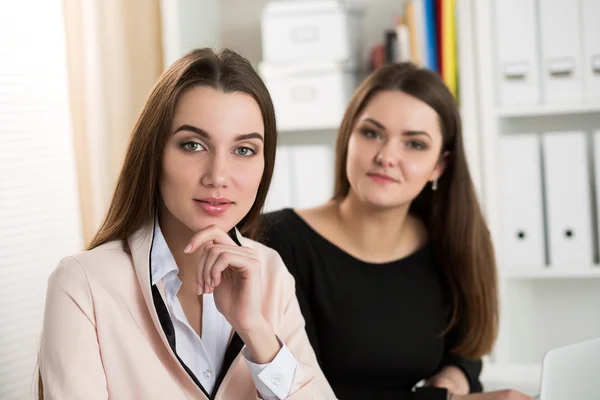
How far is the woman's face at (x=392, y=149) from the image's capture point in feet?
5.95

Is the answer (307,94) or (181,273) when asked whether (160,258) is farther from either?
(307,94)

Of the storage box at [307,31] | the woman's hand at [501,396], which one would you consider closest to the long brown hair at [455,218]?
the woman's hand at [501,396]

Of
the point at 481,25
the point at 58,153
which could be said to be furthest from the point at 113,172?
the point at 481,25

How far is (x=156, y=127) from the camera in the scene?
51.4 inches

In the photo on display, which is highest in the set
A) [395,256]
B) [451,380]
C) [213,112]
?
[213,112]

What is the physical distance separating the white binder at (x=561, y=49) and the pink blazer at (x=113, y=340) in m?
1.46

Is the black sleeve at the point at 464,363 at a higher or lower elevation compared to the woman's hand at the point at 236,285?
lower

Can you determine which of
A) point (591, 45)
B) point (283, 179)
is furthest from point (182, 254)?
point (591, 45)

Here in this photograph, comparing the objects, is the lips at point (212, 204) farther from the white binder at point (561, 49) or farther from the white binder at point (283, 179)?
the white binder at point (561, 49)

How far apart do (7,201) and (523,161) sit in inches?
59.7

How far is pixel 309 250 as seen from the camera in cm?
189

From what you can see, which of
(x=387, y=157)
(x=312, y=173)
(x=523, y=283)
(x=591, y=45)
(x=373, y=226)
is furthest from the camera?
(x=523, y=283)

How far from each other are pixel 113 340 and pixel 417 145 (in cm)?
90

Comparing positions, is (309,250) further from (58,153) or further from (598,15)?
(598,15)
